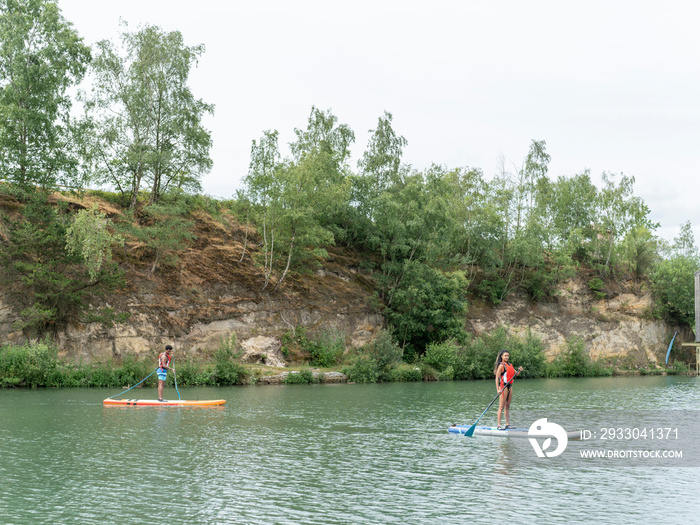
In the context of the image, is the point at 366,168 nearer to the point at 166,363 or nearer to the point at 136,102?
the point at 136,102

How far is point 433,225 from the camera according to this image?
5903cm

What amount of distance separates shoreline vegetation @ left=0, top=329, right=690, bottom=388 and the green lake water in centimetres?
1125

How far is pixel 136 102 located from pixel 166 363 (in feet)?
102

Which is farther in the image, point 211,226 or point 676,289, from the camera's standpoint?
point 676,289

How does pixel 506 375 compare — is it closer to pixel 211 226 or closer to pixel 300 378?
pixel 300 378

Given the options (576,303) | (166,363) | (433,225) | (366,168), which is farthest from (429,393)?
(576,303)

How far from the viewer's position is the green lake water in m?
11.7

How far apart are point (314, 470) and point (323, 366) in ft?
114

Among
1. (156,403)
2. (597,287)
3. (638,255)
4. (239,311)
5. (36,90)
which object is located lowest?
(156,403)

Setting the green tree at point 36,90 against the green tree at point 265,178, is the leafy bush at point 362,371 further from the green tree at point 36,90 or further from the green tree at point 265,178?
the green tree at point 36,90

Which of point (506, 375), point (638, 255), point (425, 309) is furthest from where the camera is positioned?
point (638, 255)

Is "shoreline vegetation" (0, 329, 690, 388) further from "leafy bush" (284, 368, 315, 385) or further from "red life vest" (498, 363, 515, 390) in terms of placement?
"red life vest" (498, 363, 515, 390)

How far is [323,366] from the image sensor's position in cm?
4991

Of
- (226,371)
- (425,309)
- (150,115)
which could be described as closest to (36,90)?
(150,115)
